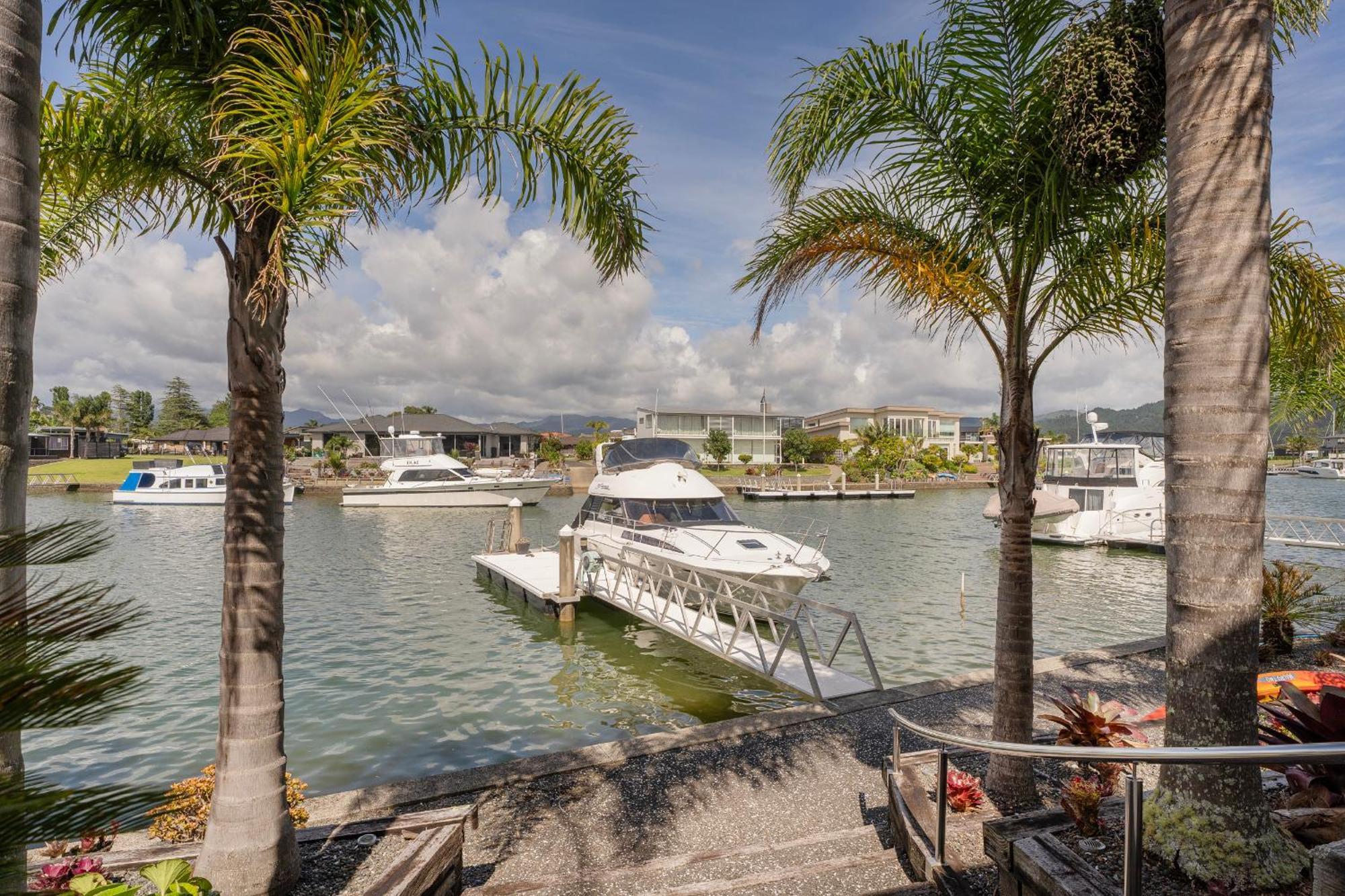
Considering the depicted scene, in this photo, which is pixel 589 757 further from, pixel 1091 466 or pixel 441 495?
pixel 441 495

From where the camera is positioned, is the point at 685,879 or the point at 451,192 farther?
the point at 451,192

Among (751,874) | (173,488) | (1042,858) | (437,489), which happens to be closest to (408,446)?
(437,489)

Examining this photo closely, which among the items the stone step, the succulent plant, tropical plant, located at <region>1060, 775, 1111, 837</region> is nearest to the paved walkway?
the stone step

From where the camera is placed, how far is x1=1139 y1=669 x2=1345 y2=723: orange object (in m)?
6.23

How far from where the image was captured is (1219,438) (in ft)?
10.3

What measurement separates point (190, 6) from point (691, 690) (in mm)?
9896

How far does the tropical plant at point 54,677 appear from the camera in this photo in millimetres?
1191

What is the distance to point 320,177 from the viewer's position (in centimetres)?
329

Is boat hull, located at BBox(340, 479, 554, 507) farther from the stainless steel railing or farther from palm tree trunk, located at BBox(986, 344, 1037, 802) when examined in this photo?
the stainless steel railing

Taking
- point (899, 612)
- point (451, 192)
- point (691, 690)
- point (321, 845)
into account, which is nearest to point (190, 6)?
point (451, 192)

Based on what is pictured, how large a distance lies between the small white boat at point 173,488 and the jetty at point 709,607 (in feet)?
99.2

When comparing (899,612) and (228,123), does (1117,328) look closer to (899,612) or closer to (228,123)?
(228,123)

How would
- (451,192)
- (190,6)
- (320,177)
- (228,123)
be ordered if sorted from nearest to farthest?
(320,177) → (190,6) → (228,123) → (451,192)

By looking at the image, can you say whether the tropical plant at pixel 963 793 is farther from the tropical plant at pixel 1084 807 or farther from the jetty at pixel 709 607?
the jetty at pixel 709 607
